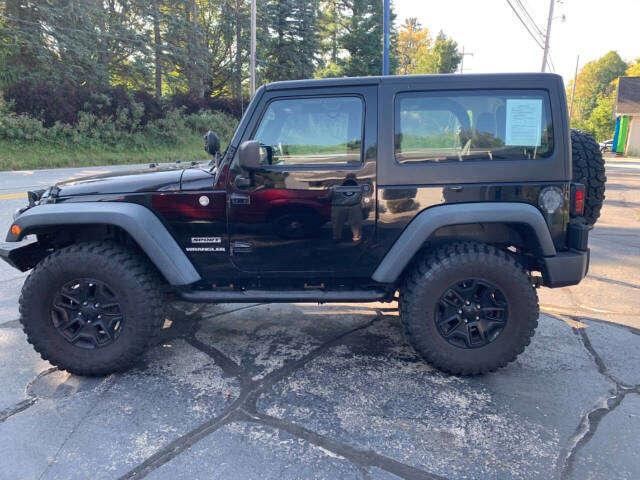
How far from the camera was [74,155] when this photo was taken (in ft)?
59.3

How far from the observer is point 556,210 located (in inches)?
120

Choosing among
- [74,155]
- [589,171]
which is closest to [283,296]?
[589,171]

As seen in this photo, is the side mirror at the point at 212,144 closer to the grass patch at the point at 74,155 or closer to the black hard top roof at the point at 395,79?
the black hard top roof at the point at 395,79

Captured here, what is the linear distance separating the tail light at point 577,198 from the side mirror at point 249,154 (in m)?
2.09

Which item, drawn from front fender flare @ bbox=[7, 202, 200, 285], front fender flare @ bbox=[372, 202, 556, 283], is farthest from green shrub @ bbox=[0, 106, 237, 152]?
front fender flare @ bbox=[372, 202, 556, 283]

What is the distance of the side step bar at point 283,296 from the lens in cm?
318

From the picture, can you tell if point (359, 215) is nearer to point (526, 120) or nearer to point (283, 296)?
point (283, 296)

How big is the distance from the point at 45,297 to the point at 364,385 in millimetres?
2161

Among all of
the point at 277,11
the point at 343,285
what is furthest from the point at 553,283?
the point at 277,11

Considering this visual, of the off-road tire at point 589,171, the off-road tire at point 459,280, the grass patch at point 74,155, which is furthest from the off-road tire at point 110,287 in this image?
the grass patch at point 74,155

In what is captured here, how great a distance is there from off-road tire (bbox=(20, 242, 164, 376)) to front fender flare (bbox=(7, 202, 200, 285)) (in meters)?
0.18

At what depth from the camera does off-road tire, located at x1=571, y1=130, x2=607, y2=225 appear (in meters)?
3.33

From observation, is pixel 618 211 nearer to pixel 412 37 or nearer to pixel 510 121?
pixel 510 121

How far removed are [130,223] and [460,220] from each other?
2106 millimetres
